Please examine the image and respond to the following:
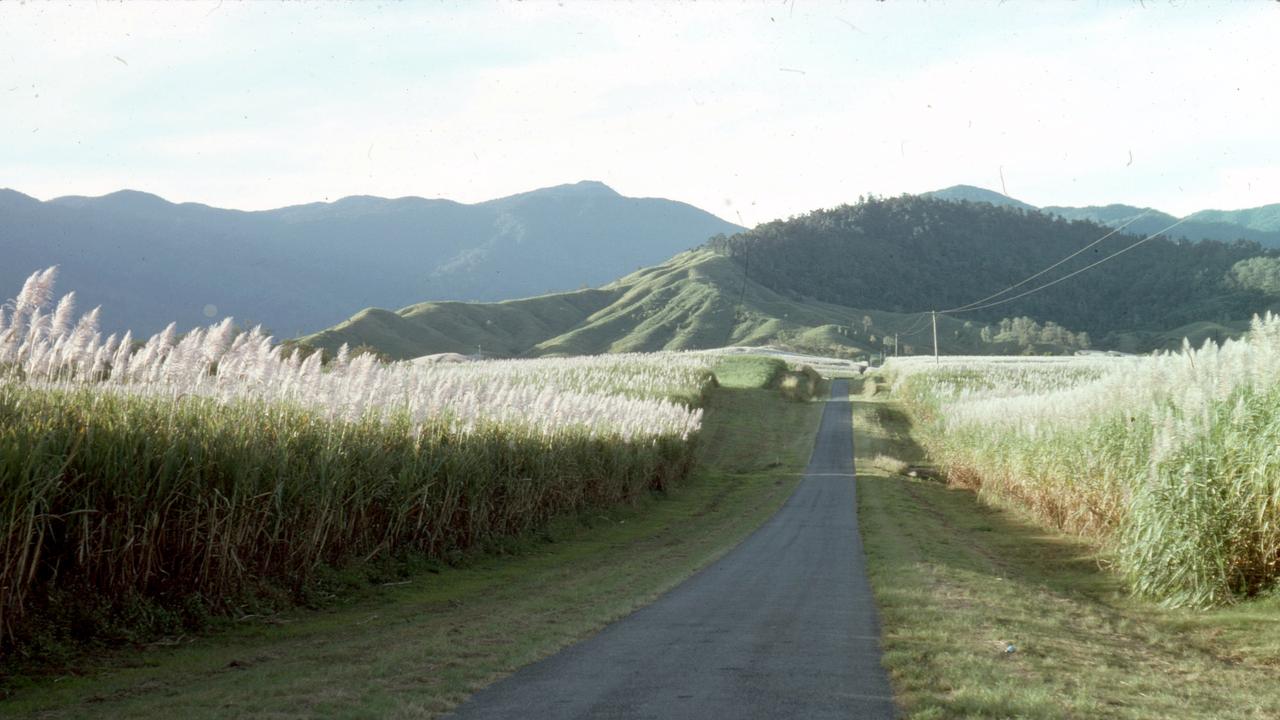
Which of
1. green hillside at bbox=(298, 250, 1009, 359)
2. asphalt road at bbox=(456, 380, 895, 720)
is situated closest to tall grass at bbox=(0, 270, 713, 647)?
asphalt road at bbox=(456, 380, 895, 720)

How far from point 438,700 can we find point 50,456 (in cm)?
430

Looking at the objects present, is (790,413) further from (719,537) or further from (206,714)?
(206,714)

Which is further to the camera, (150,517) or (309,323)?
(309,323)

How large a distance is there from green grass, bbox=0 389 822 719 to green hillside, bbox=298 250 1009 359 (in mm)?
93518

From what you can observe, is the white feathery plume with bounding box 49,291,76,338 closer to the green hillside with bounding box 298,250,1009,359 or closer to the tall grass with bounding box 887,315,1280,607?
the tall grass with bounding box 887,315,1280,607

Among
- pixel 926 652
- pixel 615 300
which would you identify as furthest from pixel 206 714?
pixel 615 300

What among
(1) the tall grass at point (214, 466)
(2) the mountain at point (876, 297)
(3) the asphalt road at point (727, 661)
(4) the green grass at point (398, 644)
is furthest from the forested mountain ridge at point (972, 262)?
(3) the asphalt road at point (727, 661)

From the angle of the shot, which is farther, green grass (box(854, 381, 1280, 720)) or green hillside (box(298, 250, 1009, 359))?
green hillside (box(298, 250, 1009, 359))

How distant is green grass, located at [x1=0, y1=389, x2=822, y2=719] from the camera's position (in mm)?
6289

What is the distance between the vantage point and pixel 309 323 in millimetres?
173750

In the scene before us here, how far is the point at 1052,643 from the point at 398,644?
19.6 ft

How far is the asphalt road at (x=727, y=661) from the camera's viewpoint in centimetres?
602

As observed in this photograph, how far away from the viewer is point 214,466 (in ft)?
31.9

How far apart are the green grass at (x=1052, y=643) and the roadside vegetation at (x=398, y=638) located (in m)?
3.13
